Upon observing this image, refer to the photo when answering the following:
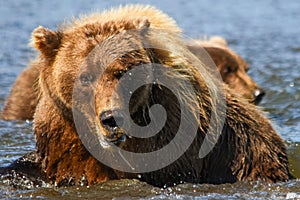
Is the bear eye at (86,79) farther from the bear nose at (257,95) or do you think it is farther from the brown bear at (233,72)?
the bear nose at (257,95)

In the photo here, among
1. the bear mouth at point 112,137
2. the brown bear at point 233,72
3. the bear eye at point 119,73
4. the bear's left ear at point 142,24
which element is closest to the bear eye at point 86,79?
the bear eye at point 119,73

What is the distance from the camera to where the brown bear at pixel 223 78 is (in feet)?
A: 32.0

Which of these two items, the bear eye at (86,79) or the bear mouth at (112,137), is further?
the bear eye at (86,79)

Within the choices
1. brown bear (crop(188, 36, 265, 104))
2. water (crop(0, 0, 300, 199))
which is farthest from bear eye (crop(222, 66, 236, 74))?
water (crop(0, 0, 300, 199))

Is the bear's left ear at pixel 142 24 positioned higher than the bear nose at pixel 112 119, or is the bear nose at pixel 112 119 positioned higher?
the bear's left ear at pixel 142 24

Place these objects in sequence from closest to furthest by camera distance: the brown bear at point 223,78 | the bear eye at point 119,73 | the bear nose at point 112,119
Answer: the bear nose at point 112,119 < the bear eye at point 119,73 < the brown bear at point 223,78

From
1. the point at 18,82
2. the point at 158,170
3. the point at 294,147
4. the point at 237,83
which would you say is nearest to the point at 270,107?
the point at 237,83

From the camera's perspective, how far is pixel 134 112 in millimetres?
6105

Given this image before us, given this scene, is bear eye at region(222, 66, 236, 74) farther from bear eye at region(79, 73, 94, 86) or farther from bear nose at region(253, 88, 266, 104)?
bear eye at region(79, 73, 94, 86)

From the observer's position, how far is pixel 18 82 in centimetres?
995

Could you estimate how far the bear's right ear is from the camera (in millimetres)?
6457

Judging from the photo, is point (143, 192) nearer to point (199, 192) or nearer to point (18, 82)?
point (199, 192)

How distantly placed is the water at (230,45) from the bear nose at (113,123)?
869mm

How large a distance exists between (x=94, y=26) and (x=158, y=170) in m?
1.28
